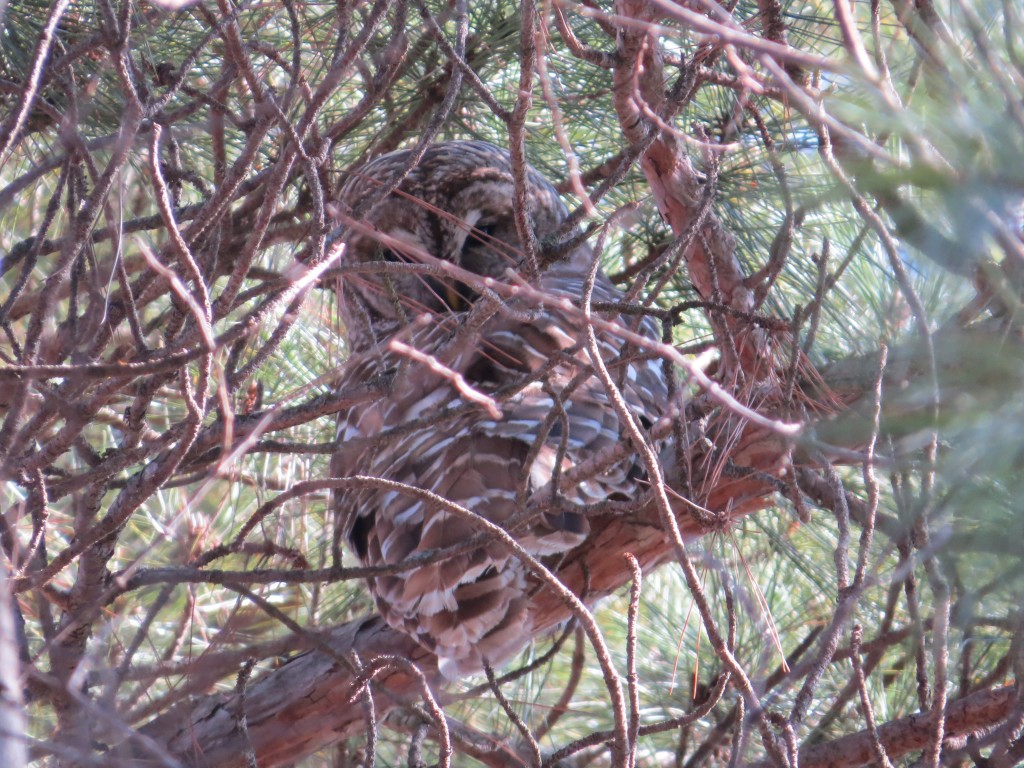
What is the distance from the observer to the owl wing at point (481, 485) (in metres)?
2.01

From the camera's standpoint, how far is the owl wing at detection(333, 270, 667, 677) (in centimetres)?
201

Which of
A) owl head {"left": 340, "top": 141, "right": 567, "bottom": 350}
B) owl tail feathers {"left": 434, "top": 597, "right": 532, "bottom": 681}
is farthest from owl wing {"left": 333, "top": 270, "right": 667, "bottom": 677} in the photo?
owl head {"left": 340, "top": 141, "right": 567, "bottom": 350}

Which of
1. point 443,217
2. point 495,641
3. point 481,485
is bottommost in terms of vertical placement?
point 495,641

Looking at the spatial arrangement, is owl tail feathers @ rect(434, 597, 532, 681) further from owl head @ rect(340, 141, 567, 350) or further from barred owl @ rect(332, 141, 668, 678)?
owl head @ rect(340, 141, 567, 350)

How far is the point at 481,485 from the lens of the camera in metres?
2.12

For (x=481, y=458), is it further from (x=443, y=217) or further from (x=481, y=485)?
(x=443, y=217)

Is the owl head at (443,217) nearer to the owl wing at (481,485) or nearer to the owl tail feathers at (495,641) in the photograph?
the owl wing at (481,485)

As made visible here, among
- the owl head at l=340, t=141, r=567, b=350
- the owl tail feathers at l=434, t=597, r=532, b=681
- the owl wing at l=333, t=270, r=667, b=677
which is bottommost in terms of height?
the owl tail feathers at l=434, t=597, r=532, b=681

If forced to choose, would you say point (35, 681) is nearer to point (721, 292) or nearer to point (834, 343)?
point (721, 292)

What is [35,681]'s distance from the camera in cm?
167

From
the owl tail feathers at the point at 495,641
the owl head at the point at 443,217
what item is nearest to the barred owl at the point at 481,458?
the owl tail feathers at the point at 495,641

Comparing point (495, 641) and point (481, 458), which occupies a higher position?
point (481, 458)

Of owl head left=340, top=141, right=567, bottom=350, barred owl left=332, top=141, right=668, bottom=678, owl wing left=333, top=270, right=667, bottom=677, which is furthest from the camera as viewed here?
owl head left=340, top=141, right=567, bottom=350

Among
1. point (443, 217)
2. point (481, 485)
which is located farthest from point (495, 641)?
point (443, 217)
